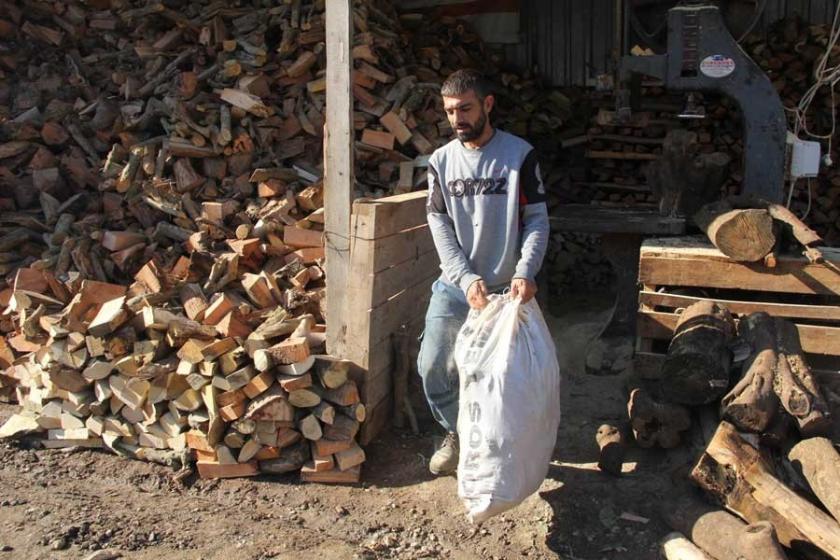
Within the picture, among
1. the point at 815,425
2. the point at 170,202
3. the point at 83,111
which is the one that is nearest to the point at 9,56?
the point at 83,111

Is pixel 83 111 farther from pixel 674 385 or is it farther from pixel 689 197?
pixel 674 385

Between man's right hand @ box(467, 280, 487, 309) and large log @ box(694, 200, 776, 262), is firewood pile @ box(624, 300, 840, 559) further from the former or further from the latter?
man's right hand @ box(467, 280, 487, 309)

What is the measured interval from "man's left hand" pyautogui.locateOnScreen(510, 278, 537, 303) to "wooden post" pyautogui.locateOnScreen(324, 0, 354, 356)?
129 cm

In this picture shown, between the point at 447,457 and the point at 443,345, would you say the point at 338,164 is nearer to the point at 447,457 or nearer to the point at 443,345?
the point at 443,345

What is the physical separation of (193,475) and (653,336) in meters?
2.66

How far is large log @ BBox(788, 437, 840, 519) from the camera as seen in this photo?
131 inches

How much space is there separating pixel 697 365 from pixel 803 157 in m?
1.89

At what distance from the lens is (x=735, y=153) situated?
26.8 feet

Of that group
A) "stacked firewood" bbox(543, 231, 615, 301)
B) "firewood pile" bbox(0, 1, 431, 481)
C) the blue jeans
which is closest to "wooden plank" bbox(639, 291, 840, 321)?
the blue jeans

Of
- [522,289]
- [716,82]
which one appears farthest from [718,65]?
[522,289]

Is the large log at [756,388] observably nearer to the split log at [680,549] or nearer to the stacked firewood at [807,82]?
the split log at [680,549]

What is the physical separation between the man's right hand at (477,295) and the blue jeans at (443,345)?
0.27 meters

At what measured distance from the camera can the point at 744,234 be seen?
14.4ft

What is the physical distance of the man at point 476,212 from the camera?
3740 millimetres
